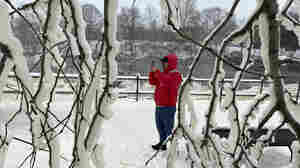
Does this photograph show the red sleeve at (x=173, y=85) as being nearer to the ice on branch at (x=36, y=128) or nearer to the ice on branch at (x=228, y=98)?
the ice on branch at (x=228, y=98)

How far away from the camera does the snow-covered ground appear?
3402mm

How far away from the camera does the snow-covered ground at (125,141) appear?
340 centimetres

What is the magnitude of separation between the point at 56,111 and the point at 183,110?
205 inches

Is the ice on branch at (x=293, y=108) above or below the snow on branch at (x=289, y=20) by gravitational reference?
below

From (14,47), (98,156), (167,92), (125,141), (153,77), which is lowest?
(125,141)

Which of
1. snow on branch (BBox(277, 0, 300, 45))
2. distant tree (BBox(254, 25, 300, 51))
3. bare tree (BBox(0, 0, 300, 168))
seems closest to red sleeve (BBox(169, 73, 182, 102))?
distant tree (BBox(254, 25, 300, 51))

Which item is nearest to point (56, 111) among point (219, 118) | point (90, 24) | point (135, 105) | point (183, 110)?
point (135, 105)

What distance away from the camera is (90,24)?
1.24 meters

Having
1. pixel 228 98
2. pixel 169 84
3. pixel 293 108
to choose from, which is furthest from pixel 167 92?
pixel 293 108

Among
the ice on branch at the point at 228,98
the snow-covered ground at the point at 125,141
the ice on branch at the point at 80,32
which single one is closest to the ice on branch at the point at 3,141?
the ice on branch at the point at 80,32

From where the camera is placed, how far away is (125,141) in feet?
15.0

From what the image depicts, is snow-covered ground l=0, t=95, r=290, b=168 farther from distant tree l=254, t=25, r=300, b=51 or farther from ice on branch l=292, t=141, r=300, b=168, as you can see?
ice on branch l=292, t=141, r=300, b=168

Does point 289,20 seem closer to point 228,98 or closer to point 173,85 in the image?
point 228,98

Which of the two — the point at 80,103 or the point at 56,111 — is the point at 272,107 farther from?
the point at 56,111
